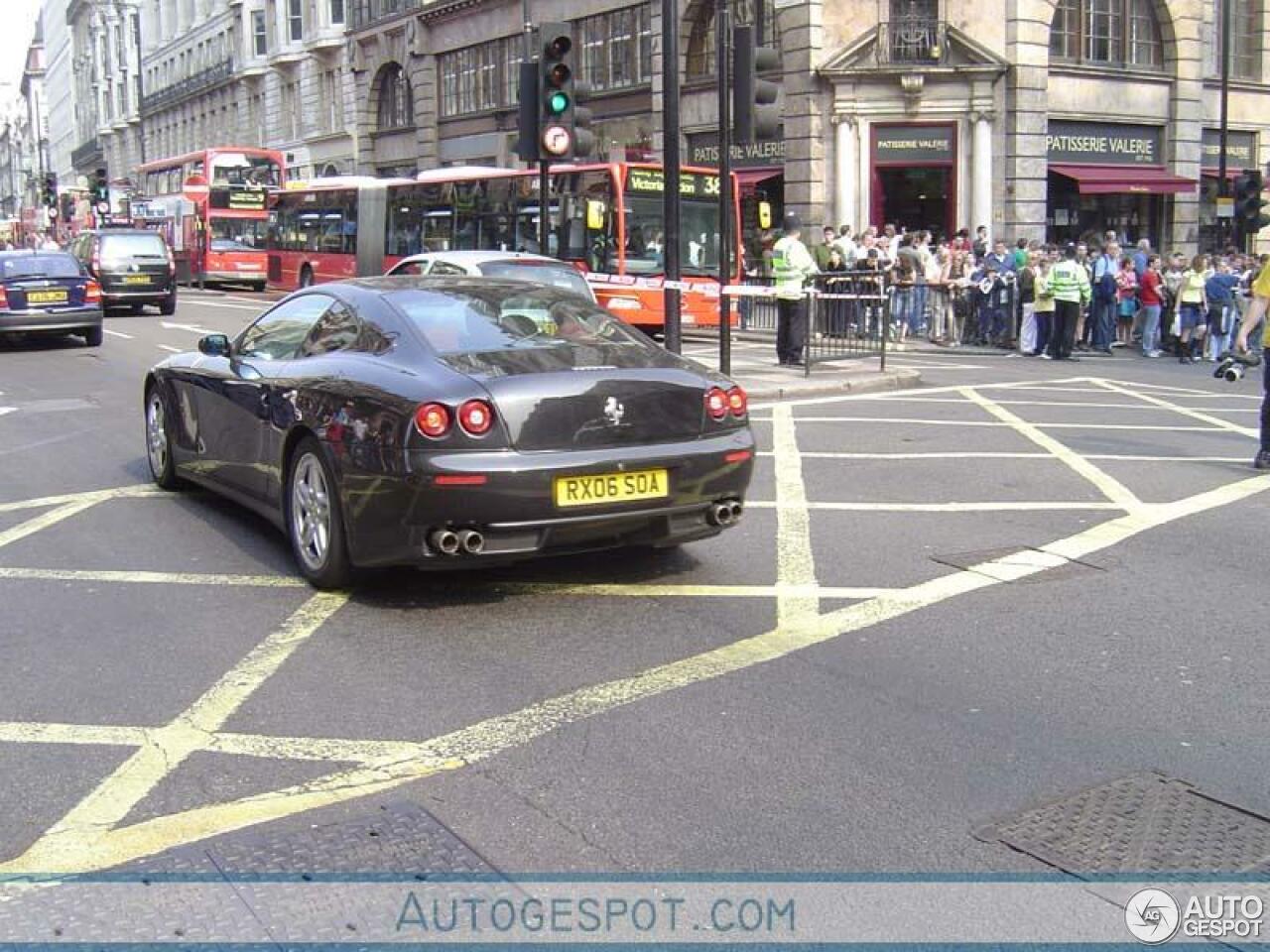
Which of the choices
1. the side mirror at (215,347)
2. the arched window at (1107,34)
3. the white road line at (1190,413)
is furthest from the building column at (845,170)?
the side mirror at (215,347)

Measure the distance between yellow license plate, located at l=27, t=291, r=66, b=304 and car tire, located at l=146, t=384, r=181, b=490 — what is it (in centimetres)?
1257

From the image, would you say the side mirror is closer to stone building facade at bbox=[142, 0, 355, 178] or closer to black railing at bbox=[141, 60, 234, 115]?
stone building facade at bbox=[142, 0, 355, 178]

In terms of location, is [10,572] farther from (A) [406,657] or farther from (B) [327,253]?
(B) [327,253]

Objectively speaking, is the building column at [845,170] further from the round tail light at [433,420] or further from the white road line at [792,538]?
the round tail light at [433,420]

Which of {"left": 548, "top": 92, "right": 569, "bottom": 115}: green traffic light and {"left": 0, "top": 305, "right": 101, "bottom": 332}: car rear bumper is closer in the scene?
{"left": 548, "top": 92, "right": 569, "bottom": 115}: green traffic light

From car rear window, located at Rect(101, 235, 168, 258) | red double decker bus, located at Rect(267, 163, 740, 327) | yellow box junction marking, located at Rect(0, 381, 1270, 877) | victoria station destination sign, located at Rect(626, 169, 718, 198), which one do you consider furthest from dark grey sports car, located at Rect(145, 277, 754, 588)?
car rear window, located at Rect(101, 235, 168, 258)

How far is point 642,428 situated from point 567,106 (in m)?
9.73

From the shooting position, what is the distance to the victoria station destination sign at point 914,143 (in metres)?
29.9

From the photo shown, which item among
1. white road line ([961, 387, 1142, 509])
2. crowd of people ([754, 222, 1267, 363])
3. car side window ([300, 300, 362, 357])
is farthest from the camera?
crowd of people ([754, 222, 1267, 363])

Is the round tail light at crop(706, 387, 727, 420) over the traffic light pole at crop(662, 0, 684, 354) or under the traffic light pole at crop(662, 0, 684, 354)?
under

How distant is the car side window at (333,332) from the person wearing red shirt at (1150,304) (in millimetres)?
16796

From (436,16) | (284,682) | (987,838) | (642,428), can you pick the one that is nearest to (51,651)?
(284,682)
